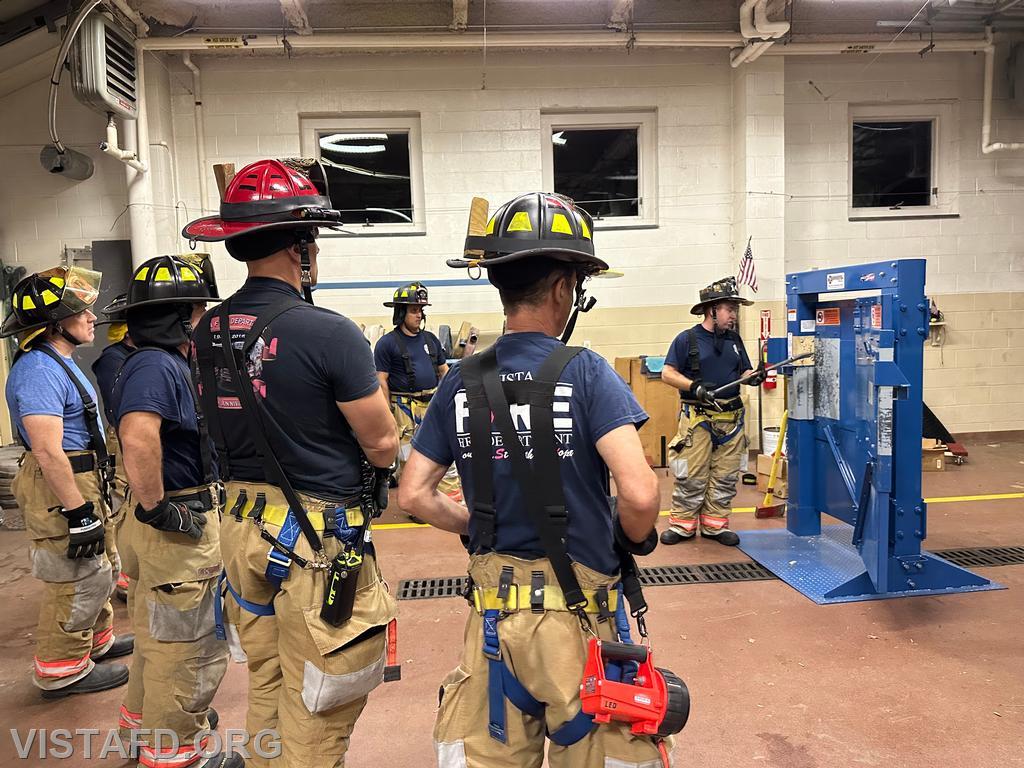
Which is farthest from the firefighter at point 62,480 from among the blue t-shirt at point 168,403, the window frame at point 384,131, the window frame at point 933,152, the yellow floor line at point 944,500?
the window frame at point 933,152

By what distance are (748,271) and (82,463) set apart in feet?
22.5

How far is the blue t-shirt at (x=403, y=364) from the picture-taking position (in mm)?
6320

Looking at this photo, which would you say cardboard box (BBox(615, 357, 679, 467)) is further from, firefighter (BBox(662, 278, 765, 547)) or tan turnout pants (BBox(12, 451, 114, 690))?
tan turnout pants (BBox(12, 451, 114, 690))

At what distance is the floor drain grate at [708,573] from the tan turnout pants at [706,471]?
0.56 metres

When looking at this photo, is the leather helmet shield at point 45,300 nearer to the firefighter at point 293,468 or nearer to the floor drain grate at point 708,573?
the firefighter at point 293,468

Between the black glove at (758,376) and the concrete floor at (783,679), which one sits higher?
the black glove at (758,376)

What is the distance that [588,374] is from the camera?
1681 millimetres

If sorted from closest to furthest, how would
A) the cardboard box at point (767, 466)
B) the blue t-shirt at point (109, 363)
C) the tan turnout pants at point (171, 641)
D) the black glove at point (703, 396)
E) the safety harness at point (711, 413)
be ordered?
the tan turnout pants at point (171, 641), the blue t-shirt at point (109, 363), the black glove at point (703, 396), the safety harness at point (711, 413), the cardboard box at point (767, 466)

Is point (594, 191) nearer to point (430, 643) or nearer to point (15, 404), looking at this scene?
point (430, 643)

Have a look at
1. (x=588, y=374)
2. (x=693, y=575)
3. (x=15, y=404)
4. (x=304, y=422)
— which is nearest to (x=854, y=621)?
(x=693, y=575)

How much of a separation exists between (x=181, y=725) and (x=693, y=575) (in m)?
3.27

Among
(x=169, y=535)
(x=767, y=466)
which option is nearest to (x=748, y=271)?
(x=767, y=466)

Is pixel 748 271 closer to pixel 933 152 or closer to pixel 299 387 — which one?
pixel 933 152

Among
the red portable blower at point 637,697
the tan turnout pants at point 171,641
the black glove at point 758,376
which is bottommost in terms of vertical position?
the tan turnout pants at point 171,641
